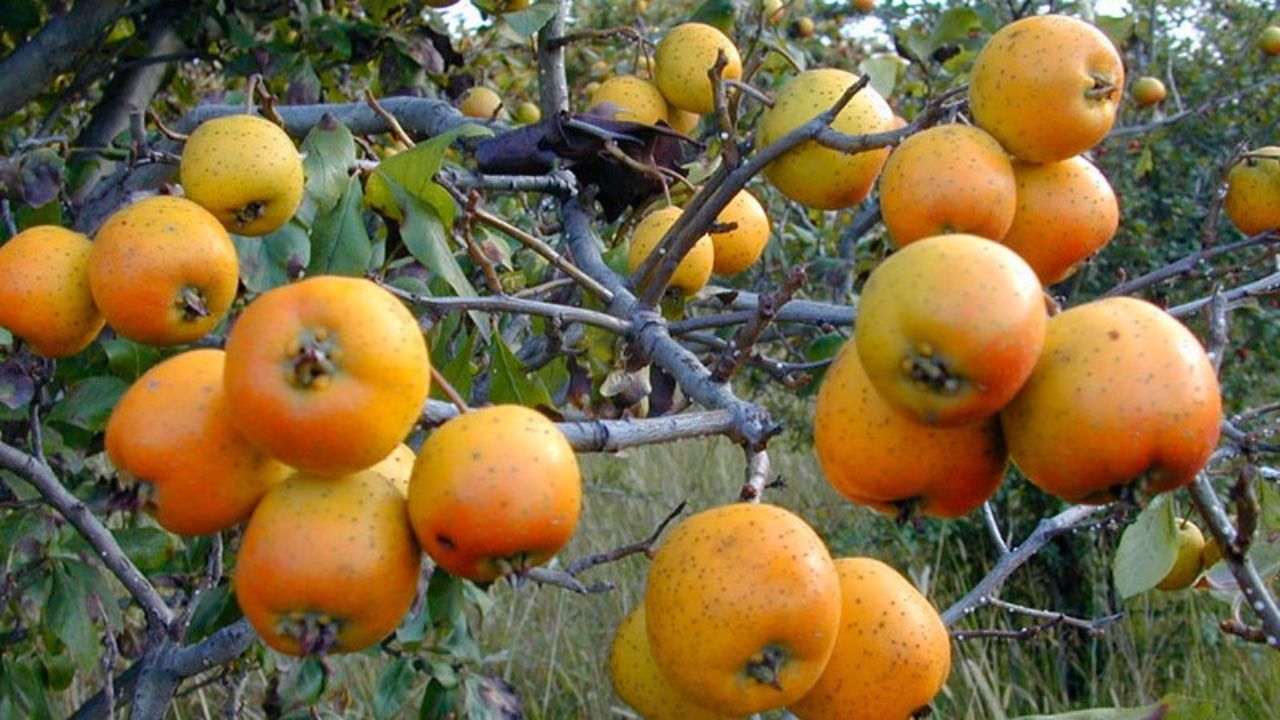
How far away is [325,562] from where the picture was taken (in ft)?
3.17

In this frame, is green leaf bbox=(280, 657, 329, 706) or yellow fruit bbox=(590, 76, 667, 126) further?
yellow fruit bbox=(590, 76, 667, 126)

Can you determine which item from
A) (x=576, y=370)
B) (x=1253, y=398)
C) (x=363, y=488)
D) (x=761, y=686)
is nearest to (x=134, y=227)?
(x=363, y=488)

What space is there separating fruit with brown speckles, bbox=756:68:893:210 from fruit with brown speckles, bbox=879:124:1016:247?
39cm

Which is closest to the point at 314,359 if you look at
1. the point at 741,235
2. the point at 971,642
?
the point at 741,235

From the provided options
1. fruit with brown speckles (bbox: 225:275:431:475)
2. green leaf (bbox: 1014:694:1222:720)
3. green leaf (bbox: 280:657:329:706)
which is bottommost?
green leaf (bbox: 280:657:329:706)

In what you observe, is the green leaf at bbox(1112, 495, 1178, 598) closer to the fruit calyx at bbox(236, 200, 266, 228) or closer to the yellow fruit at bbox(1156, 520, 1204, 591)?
the yellow fruit at bbox(1156, 520, 1204, 591)

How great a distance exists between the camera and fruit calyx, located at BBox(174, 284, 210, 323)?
1.32 m

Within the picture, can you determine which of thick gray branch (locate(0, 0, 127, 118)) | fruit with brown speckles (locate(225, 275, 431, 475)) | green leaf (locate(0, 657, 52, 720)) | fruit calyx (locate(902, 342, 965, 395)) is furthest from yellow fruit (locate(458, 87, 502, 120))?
fruit calyx (locate(902, 342, 965, 395))

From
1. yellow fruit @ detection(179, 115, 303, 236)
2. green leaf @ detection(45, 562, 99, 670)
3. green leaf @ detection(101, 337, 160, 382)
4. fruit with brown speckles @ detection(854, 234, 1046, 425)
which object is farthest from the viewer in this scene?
green leaf @ detection(45, 562, 99, 670)

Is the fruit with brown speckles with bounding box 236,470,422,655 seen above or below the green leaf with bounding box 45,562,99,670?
above

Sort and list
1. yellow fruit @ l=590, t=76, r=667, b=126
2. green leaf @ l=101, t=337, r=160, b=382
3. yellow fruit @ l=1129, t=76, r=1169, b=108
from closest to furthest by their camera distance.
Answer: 1. green leaf @ l=101, t=337, r=160, b=382
2. yellow fruit @ l=590, t=76, r=667, b=126
3. yellow fruit @ l=1129, t=76, r=1169, b=108

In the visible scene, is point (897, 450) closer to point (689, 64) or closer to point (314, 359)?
point (314, 359)

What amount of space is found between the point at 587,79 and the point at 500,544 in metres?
3.57

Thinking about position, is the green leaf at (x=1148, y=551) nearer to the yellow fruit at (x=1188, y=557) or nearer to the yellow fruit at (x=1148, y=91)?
the yellow fruit at (x=1188, y=557)
